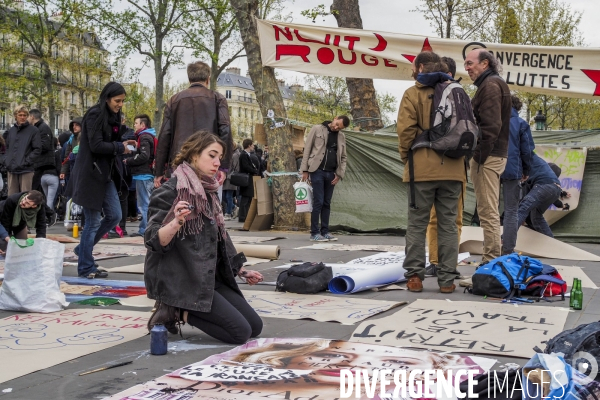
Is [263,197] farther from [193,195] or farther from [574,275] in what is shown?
[193,195]

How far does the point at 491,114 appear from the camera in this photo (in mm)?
7133

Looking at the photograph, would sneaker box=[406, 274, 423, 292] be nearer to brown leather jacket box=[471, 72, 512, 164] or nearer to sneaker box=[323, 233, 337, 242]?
brown leather jacket box=[471, 72, 512, 164]

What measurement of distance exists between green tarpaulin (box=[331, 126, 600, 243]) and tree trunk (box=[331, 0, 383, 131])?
2995 millimetres

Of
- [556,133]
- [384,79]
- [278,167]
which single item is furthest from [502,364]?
[278,167]

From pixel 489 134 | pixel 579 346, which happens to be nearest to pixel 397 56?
pixel 489 134

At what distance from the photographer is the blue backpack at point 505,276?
243 inches

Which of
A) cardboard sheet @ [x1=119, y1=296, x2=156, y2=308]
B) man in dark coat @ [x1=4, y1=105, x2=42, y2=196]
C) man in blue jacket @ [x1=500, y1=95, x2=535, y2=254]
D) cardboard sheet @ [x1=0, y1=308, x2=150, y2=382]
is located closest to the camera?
cardboard sheet @ [x1=0, y1=308, x2=150, y2=382]

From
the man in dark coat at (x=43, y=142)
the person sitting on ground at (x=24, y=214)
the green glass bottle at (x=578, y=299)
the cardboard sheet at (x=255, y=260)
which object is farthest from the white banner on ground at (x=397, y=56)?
the green glass bottle at (x=578, y=299)

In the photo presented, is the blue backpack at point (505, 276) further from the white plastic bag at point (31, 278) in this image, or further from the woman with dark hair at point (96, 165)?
the woman with dark hair at point (96, 165)

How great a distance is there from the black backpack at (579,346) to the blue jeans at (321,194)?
25.5ft

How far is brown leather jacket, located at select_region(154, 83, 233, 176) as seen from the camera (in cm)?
717

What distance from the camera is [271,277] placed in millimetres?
7445

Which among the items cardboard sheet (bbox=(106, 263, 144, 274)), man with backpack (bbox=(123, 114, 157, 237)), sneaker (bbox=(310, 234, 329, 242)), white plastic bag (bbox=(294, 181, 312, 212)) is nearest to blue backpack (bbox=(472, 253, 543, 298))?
cardboard sheet (bbox=(106, 263, 144, 274))

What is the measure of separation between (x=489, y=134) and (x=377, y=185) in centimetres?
556
